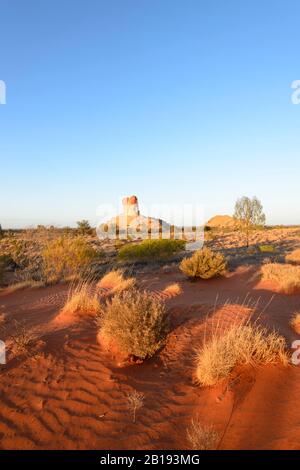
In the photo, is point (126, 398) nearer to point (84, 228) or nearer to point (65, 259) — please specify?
point (65, 259)

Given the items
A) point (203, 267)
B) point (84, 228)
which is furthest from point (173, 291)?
point (84, 228)

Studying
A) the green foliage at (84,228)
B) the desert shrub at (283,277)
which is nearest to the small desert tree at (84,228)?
the green foliage at (84,228)

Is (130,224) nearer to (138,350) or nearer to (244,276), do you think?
(244,276)

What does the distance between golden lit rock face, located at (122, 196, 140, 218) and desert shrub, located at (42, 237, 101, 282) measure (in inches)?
1550

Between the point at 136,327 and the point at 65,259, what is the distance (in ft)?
32.6

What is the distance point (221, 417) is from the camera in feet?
13.1

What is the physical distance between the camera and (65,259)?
49.1ft

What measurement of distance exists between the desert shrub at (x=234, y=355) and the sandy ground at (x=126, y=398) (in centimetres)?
14

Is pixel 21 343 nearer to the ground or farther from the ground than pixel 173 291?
farther from the ground

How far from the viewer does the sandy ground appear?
373 cm

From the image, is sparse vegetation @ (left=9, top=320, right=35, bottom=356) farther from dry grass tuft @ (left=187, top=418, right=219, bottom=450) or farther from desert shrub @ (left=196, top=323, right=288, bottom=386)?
dry grass tuft @ (left=187, top=418, right=219, bottom=450)

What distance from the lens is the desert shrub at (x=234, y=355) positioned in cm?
474

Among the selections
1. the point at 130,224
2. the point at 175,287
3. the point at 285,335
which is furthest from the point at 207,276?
the point at 130,224

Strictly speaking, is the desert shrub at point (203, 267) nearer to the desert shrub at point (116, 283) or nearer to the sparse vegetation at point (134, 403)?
the desert shrub at point (116, 283)
